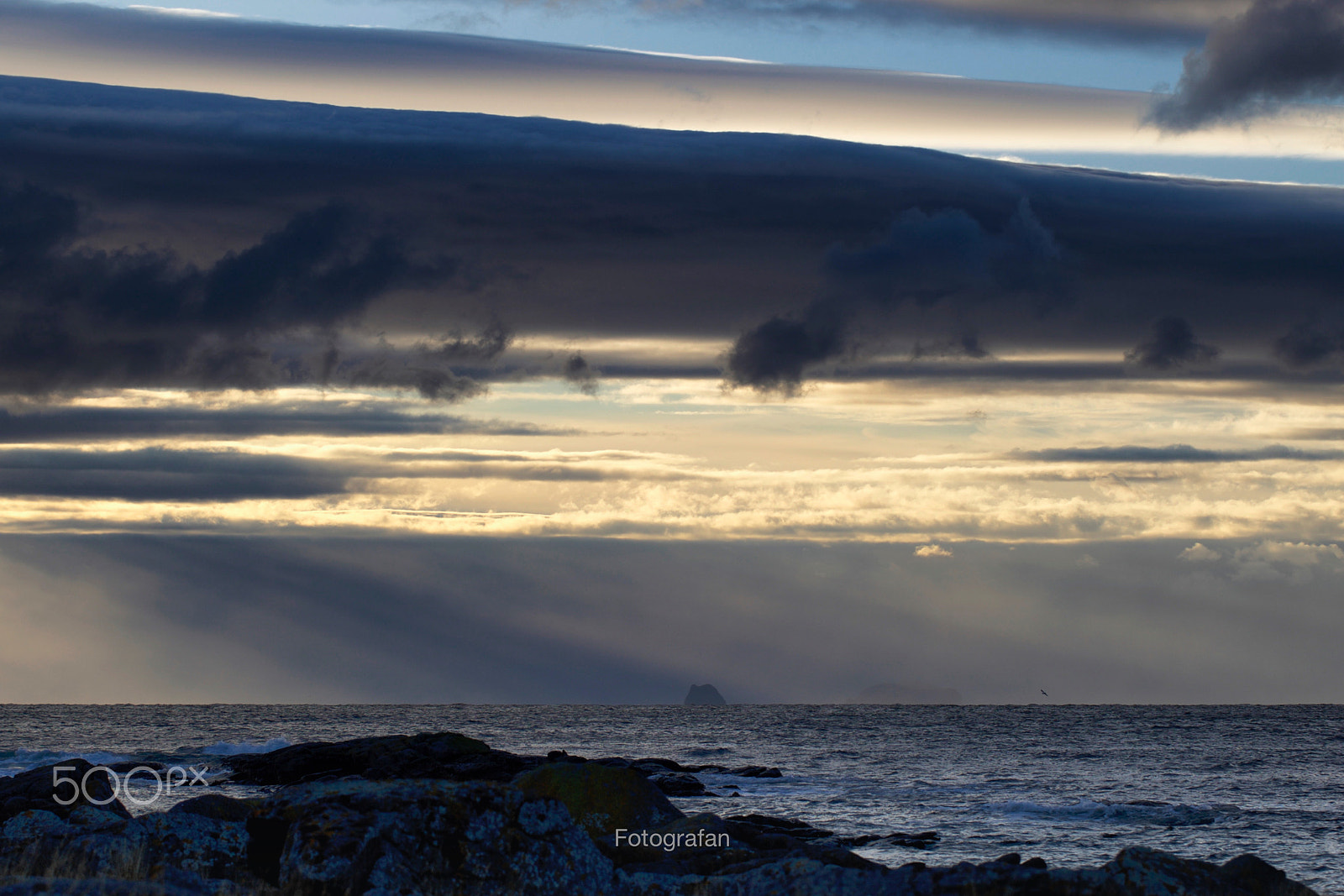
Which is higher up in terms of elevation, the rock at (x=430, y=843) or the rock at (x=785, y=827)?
the rock at (x=430, y=843)

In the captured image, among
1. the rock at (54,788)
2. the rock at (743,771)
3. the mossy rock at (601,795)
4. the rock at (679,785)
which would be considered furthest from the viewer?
the rock at (743,771)

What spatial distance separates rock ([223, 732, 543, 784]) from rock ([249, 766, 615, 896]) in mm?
32986

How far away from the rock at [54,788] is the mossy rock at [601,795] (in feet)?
45.5

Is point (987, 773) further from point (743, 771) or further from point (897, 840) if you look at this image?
point (897, 840)

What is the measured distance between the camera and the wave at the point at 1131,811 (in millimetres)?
48594

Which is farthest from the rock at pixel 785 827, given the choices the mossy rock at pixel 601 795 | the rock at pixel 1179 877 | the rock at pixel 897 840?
the rock at pixel 1179 877

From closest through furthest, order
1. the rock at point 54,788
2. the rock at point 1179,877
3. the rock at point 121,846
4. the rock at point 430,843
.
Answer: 1. the rock at point 430,843
2. the rock at point 1179,877
3. the rock at point 121,846
4. the rock at point 54,788

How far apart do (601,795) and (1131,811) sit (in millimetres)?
32624

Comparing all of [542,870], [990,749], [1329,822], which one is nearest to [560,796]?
[542,870]

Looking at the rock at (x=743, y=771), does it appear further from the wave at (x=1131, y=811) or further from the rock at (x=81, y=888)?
the rock at (x=81, y=888)

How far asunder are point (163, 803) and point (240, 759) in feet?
85.3

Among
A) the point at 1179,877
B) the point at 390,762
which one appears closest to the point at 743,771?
the point at 390,762

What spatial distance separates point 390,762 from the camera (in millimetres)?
55594

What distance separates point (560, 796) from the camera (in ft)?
87.4
